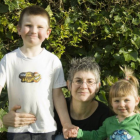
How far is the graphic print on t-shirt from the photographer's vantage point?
2.63 m

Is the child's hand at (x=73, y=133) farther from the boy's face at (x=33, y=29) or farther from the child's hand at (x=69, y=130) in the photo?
the boy's face at (x=33, y=29)

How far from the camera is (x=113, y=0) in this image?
3906 mm

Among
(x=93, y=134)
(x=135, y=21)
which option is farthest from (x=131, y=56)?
(x=93, y=134)

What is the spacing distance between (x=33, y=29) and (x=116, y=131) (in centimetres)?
107

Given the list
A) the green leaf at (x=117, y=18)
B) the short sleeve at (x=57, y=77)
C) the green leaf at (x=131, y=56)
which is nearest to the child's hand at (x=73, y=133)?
the short sleeve at (x=57, y=77)

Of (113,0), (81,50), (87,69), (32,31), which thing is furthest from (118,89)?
(113,0)

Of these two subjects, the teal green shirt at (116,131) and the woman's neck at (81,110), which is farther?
the woman's neck at (81,110)

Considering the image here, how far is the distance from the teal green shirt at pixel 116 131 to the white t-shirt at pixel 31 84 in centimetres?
34

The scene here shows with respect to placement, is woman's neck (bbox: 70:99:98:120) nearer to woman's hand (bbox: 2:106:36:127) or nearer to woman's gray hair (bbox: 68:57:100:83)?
woman's gray hair (bbox: 68:57:100:83)

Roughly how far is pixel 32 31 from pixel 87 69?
603 mm

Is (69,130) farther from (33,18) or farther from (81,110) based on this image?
(33,18)

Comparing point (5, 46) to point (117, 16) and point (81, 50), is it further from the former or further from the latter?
point (117, 16)

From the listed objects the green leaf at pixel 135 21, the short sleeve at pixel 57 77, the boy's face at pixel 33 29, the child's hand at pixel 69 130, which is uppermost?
the green leaf at pixel 135 21

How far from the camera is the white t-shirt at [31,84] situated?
2.64m
